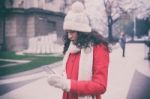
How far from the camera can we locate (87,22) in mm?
1774

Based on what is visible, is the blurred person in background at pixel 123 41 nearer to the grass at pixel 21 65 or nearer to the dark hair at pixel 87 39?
the grass at pixel 21 65

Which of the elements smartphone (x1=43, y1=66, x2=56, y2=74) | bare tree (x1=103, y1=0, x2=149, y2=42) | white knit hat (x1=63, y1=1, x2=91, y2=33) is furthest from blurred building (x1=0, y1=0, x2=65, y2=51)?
white knit hat (x1=63, y1=1, x2=91, y2=33)

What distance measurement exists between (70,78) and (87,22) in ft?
1.11

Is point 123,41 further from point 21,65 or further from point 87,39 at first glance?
point 87,39

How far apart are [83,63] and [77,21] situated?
0.24m

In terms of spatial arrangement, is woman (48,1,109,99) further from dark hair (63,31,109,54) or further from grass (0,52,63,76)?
grass (0,52,63,76)

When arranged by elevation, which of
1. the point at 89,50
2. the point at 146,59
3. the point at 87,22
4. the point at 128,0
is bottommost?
the point at 146,59

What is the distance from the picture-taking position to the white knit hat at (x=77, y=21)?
1.69 metres

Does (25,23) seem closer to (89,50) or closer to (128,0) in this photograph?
(128,0)

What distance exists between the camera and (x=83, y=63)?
1677 mm

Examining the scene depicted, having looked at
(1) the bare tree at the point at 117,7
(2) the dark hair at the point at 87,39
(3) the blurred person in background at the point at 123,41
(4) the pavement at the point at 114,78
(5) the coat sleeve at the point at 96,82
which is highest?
(1) the bare tree at the point at 117,7

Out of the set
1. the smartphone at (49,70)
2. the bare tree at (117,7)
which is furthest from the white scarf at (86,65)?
the bare tree at (117,7)

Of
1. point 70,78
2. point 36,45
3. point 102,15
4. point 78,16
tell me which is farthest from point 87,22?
point 36,45

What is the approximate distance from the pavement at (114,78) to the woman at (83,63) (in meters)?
1.25
